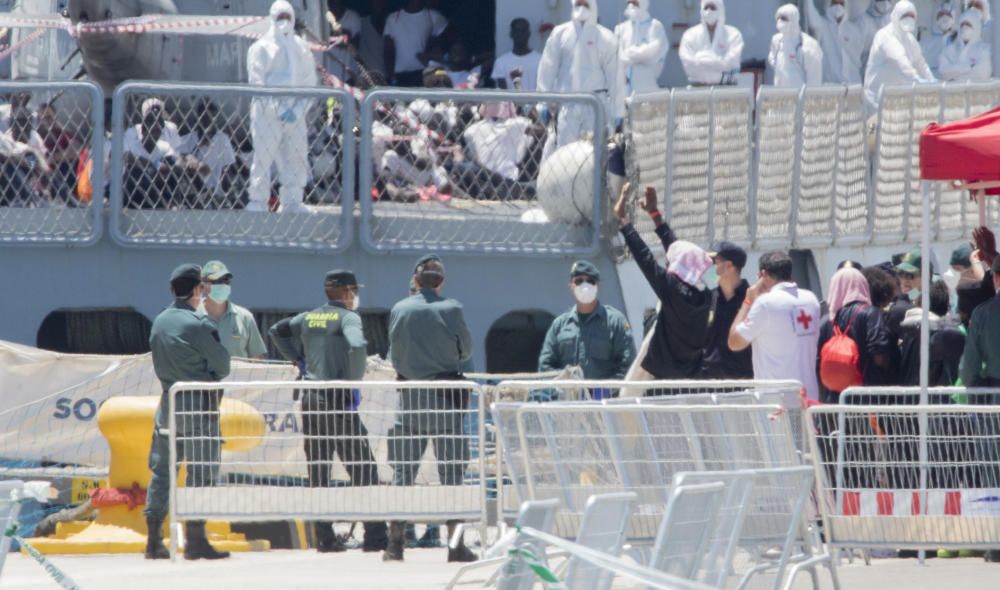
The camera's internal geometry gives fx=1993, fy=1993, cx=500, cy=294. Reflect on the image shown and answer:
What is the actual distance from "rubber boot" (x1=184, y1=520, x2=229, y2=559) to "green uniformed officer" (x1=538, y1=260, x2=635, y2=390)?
262cm

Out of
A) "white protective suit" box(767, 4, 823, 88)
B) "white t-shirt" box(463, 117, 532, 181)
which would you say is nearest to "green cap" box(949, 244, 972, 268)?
"white t-shirt" box(463, 117, 532, 181)

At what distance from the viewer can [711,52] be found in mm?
18734

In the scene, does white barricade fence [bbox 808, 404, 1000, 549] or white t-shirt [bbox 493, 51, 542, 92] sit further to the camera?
white t-shirt [bbox 493, 51, 542, 92]

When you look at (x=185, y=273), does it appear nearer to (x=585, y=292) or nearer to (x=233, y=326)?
(x=585, y=292)

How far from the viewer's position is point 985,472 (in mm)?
8367

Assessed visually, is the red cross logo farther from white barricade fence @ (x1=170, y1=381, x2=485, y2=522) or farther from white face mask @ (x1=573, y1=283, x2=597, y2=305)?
white barricade fence @ (x1=170, y1=381, x2=485, y2=522)

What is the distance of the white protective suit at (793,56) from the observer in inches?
762

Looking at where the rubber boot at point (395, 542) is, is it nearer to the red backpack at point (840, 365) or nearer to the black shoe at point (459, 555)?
the black shoe at point (459, 555)

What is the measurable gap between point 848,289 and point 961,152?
1.45 meters

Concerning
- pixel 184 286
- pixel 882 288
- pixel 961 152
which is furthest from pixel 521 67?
pixel 961 152

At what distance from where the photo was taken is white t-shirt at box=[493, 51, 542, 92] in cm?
1967

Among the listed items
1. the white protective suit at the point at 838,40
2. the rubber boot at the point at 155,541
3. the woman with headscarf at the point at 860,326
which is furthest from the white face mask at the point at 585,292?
the white protective suit at the point at 838,40

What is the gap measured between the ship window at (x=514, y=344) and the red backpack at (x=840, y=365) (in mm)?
5783

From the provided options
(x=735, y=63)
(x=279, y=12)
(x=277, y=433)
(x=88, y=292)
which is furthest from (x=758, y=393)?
(x=735, y=63)
